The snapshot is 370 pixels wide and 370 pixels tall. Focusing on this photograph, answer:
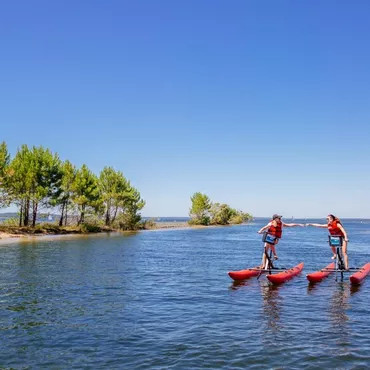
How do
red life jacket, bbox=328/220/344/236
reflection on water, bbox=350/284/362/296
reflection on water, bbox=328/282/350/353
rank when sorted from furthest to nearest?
red life jacket, bbox=328/220/344/236, reflection on water, bbox=350/284/362/296, reflection on water, bbox=328/282/350/353

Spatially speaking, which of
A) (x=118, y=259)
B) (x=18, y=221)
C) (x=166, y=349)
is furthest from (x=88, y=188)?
(x=166, y=349)

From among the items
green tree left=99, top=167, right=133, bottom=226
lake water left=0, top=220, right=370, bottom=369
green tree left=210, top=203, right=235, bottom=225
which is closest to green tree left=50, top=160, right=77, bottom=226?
green tree left=99, top=167, right=133, bottom=226

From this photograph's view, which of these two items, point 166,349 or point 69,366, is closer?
point 69,366

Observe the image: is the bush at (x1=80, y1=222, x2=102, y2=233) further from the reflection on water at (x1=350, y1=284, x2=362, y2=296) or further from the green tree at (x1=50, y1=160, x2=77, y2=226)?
the reflection on water at (x1=350, y1=284, x2=362, y2=296)

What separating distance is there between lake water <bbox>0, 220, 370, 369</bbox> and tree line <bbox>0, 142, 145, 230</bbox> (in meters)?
39.5

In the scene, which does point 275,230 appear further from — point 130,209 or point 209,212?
point 209,212

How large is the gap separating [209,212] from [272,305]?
123 m

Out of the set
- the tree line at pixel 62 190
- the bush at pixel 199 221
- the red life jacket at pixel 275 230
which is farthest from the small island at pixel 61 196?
the red life jacket at pixel 275 230

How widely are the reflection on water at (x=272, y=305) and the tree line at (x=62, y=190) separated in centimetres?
4722

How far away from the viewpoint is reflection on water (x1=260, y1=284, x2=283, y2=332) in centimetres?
1346

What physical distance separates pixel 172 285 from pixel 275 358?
11365mm

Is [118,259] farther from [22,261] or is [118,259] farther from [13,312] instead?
[13,312]

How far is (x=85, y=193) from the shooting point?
244 feet

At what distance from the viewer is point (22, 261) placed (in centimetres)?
3070
